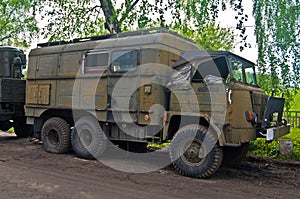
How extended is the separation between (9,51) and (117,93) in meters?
6.74

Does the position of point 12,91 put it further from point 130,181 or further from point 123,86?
point 130,181

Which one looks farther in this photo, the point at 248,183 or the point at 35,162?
the point at 35,162

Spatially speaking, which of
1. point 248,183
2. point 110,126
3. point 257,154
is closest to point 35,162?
point 110,126

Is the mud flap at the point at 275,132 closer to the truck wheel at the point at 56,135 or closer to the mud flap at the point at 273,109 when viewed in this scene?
the mud flap at the point at 273,109

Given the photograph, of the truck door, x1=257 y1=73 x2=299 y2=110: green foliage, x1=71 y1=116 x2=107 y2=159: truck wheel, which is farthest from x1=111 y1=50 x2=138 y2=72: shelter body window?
x1=257 y1=73 x2=299 y2=110: green foliage

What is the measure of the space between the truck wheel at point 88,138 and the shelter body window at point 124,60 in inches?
60.4

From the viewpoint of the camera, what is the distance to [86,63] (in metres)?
8.44

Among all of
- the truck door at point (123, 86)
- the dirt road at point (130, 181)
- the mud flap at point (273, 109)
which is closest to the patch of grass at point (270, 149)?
the dirt road at point (130, 181)

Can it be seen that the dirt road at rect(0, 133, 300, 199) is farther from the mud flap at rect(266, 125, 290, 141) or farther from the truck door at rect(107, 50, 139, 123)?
the truck door at rect(107, 50, 139, 123)

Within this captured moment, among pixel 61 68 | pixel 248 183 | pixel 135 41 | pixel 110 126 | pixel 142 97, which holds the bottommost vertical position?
pixel 248 183

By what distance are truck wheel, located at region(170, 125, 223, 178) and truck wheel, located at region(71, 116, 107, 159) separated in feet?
7.30

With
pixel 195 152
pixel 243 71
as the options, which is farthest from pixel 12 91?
pixel 243 71

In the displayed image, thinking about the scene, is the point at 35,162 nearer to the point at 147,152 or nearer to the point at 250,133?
the point at 147,152

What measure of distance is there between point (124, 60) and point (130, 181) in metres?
3.09
